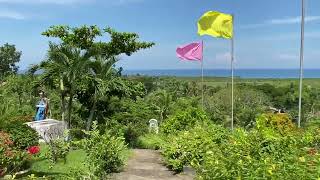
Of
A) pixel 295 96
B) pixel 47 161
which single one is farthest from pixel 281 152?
pixel 295 96

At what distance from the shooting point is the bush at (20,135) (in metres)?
13.2

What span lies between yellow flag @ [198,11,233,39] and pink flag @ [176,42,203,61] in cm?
403

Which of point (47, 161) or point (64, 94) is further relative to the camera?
point (64, 94)

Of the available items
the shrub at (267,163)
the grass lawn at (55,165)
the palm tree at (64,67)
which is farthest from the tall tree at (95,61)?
the shrub at (267,163)

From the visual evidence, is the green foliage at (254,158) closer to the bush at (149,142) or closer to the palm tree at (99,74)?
the bush at (149,142)

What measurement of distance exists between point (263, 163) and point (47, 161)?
27.1ft

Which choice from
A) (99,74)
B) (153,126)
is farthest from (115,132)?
(153,126)

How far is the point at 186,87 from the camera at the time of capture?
171 ft

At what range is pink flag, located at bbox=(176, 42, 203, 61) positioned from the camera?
77.7 ft

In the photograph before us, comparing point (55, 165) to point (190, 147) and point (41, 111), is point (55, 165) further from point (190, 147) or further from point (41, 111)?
point (41, 111)

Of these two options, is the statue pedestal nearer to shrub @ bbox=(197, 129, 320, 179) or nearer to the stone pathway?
the stone pathway

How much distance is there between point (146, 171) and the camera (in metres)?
12.1

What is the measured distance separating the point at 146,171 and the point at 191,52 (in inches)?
489

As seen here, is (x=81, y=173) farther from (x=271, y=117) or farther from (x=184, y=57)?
(x=184, y=57)
